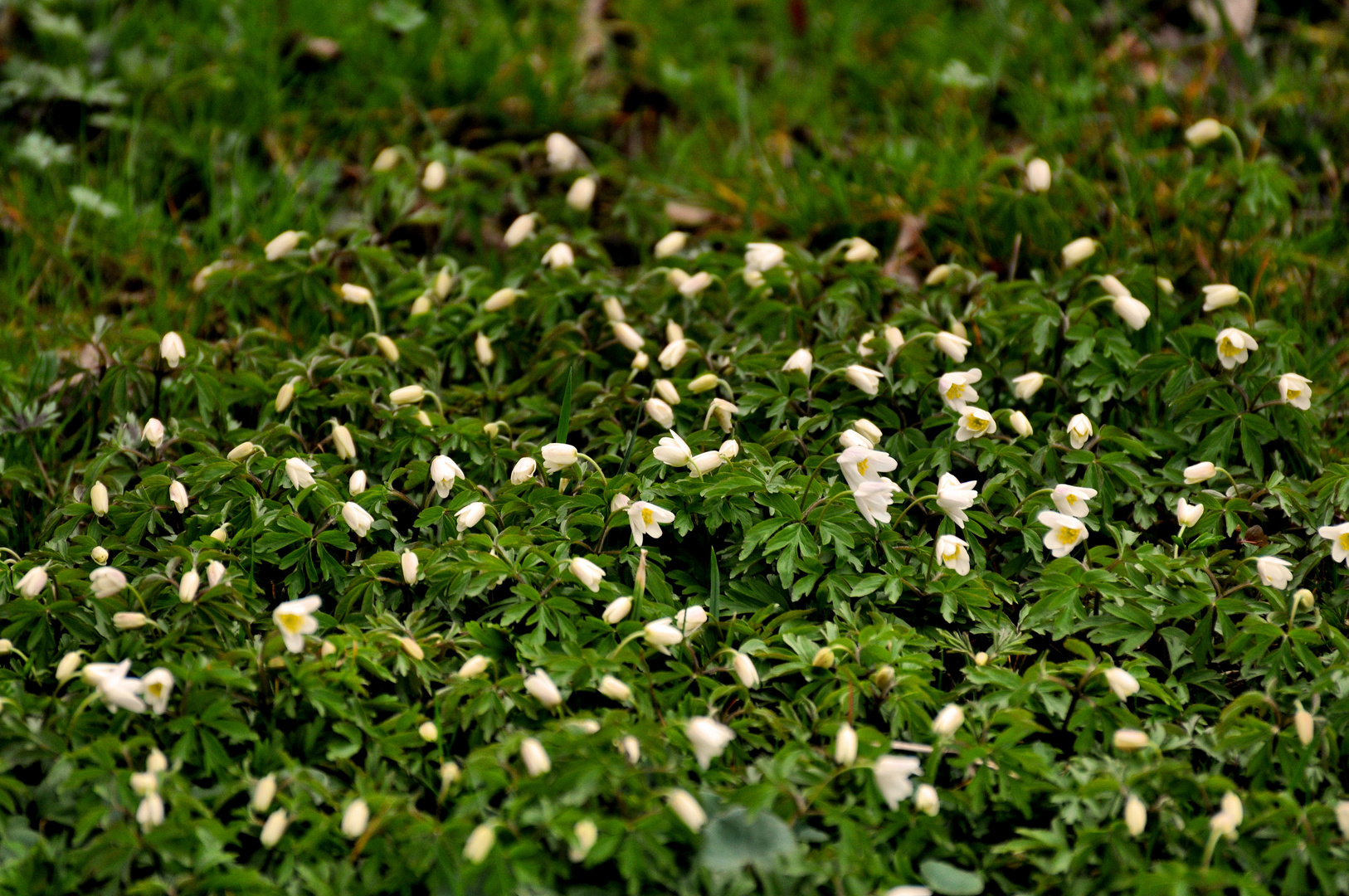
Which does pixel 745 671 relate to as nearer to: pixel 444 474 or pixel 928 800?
pixel 928 800

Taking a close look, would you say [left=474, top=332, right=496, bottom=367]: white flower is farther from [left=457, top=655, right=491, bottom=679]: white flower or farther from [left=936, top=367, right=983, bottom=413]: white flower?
[left=936, top=367, right=983, bottom=413]: white flower

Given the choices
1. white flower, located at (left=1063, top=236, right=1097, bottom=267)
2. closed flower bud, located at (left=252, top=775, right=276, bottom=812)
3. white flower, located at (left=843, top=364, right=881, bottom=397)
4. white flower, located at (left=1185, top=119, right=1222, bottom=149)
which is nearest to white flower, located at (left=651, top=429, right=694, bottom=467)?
white flower, located at (left=843, top=364, right=881, bottom=397)

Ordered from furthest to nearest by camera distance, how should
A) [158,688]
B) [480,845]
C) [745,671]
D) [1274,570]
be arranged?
[1274,570] < [745,671] < [158,688] < [480,845]

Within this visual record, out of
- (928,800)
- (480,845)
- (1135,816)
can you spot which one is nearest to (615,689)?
(480,845)

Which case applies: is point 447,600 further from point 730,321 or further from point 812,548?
point 730,321

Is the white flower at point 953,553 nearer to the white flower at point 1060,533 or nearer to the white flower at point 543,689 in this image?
the white flower at point 1060,533

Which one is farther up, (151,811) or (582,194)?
(582,194)
